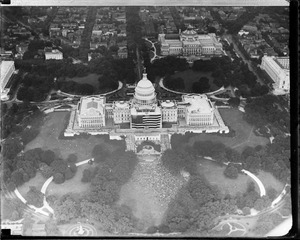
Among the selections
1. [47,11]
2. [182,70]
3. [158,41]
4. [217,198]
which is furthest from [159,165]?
[47,11]

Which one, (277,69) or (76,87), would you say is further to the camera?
(277,69)

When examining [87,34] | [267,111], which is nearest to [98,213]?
[267,111]

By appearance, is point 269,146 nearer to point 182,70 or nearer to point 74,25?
point 182,70

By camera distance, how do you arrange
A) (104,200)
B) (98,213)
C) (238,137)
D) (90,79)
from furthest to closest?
(90,79) → (238,137) → (104,200) → (98,213)

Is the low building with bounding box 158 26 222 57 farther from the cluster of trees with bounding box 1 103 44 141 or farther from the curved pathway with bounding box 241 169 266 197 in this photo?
the curved pathway with bounding box 241 169 266 197

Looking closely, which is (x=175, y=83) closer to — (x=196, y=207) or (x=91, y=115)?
(x=91, y=115)

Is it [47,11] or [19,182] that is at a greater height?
[47,11]

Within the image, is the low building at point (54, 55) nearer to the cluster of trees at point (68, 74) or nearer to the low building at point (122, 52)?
the cluster of trees at point (68, 74)
